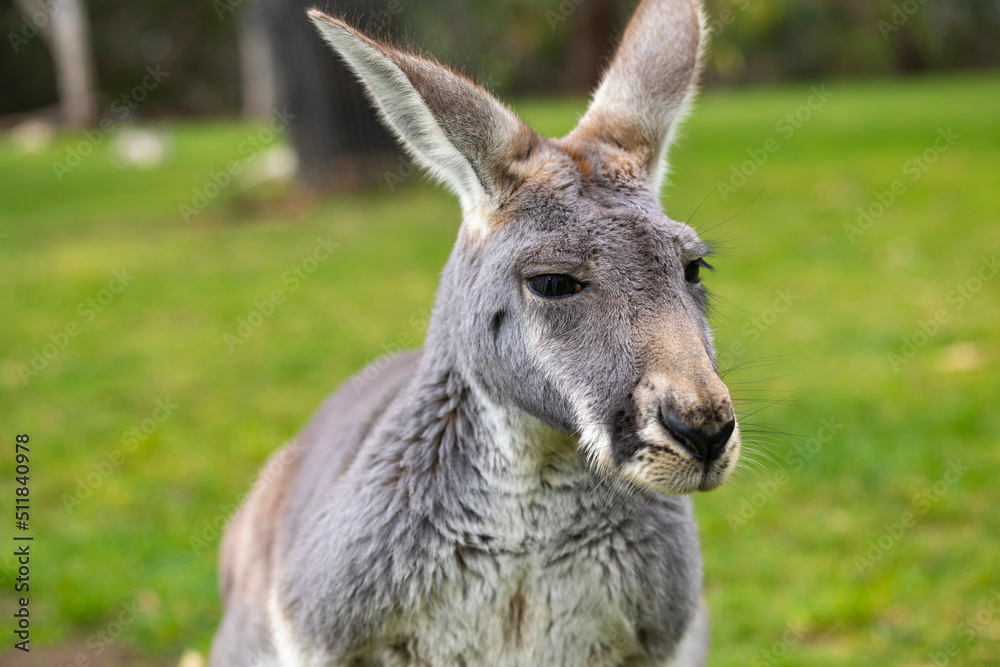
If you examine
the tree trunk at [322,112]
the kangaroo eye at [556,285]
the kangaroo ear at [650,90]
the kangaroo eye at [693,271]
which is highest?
the kangaroo ear at [650,90]

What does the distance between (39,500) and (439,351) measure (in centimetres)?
369

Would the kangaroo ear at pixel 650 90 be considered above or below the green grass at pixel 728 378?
above

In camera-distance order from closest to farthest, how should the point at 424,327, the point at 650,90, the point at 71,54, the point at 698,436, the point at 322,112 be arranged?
the point at 698,436, the point at 650,90, the point at 424,327, the point at 322,112, the point at 71,54

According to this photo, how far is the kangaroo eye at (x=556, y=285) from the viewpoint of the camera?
2627 millimetres

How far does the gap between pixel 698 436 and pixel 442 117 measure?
1.12 metres

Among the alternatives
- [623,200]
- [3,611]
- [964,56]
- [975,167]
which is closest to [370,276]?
[3,611]

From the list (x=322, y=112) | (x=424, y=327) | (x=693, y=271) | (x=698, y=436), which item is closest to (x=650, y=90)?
(x=693, y=271)

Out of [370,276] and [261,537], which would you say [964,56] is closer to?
[370,276]

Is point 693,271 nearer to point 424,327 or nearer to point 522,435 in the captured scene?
point 522,435

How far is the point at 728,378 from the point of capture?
6.84 m

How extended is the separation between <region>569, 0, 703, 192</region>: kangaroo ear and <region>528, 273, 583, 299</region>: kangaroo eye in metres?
0.63

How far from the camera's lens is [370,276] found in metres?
9.67

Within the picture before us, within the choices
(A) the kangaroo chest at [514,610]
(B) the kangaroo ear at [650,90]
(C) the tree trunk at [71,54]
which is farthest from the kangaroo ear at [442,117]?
(C) the tree trunk at [71,54]

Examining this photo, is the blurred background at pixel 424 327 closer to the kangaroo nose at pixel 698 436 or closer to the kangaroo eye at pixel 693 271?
the kangaroo eye at pixel 693 271
